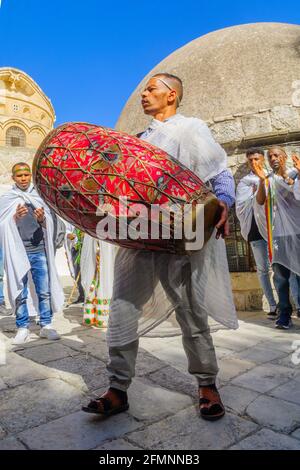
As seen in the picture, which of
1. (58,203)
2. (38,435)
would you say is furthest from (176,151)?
(38,435)

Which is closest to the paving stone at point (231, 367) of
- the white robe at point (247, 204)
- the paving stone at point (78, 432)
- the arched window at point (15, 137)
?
the paving stone at point (78, 432)

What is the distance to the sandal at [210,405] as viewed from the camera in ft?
5.58

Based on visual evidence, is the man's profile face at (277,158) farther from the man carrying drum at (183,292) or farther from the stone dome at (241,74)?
the man carrying drum at (183,292)

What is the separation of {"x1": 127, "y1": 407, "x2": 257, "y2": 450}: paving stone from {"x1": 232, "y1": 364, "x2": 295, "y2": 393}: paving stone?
45cm

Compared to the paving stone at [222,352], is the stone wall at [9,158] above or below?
above

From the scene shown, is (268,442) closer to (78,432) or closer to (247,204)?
(78,432)

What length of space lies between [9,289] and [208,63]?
4231mm

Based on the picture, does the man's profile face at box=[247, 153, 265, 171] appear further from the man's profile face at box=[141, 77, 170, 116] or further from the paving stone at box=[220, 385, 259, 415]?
the paving stone at box=[220, 385, 259, 415]

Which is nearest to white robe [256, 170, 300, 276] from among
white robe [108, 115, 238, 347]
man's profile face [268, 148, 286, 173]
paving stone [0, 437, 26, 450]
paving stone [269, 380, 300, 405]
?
man's profile face [268, 148, 286, 173]

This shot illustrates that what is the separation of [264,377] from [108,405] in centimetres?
106

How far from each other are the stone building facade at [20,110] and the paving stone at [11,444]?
28794 mm

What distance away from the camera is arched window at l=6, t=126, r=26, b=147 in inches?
1162

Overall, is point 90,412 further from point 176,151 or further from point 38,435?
point 176,151

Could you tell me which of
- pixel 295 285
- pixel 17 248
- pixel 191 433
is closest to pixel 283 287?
pixel 295 285
